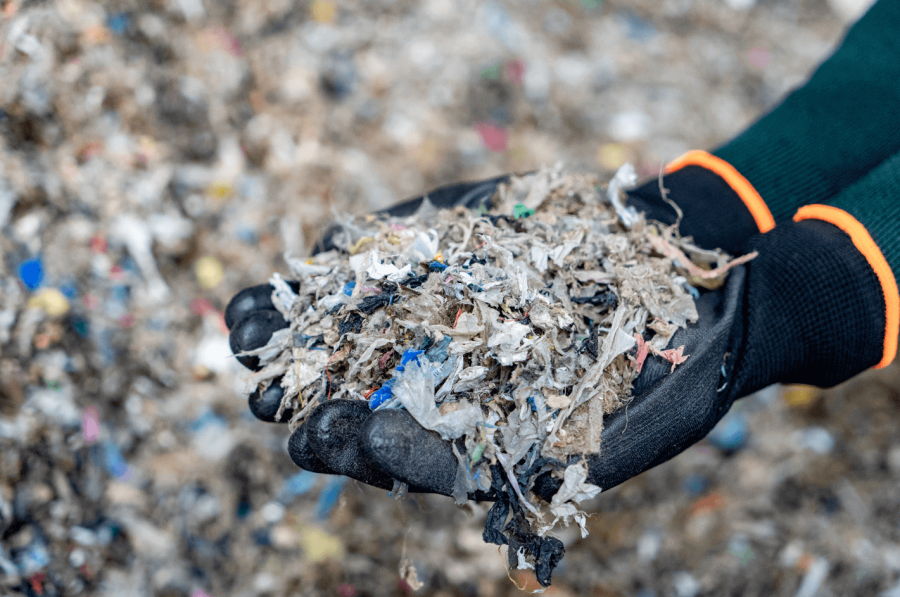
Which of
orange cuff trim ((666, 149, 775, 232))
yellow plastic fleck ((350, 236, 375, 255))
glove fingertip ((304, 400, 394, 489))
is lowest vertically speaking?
glove fingertip ((304, 400, 394, 489))

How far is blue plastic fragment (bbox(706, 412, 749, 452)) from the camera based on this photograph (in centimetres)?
253

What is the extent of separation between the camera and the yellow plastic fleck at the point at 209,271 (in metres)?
2.51

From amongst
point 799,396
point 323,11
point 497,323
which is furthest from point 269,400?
point 799,396

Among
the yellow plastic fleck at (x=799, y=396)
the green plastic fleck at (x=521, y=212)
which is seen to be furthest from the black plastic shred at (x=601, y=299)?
the yellow plastic fleck at (x=799, y=396)

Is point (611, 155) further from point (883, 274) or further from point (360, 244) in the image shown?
point (360, 244)

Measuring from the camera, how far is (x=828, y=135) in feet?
6.36

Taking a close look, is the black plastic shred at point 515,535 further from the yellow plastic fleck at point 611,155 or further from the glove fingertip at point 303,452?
the yellow plastic fleck at point 611,155

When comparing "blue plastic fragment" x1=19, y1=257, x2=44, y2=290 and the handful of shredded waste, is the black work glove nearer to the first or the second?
the handful of shredded waste

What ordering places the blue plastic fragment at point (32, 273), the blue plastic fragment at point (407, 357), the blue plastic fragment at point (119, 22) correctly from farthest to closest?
the blue plastic fragment at point (119, 22) < the blue plastic fragment at point (32, 273) < the blue plastic fragment at point (407, 357)

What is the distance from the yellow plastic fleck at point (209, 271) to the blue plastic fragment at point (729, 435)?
2452 millimetres

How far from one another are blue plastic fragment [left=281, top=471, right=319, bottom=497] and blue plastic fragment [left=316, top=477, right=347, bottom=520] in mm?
66

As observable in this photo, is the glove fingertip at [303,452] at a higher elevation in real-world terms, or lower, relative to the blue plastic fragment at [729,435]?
higher

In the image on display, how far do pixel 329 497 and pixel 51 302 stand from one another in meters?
1.41

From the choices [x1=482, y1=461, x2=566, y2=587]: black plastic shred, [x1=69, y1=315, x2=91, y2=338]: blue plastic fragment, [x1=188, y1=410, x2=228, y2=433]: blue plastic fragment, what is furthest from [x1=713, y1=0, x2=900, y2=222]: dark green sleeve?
[x1=69, y1=315, x2=91, y2=338]: blue plastic fragment
